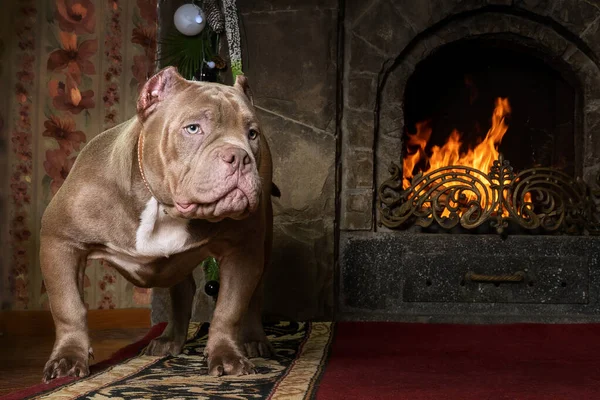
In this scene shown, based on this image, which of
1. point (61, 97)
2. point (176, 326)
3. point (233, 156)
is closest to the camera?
point (233, 156)

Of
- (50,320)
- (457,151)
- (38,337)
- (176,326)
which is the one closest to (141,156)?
(176,326)

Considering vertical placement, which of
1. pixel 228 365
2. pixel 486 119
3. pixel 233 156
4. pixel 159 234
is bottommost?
pixel 228 365

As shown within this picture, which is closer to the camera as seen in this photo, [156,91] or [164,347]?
[156,91]

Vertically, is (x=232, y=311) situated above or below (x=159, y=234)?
below

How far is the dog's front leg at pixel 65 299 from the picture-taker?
213 centimetres

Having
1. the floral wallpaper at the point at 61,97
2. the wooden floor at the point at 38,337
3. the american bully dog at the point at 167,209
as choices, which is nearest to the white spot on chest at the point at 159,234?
the american bully dog at the point at 167,209

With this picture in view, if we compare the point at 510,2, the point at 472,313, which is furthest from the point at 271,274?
the point at 510,2

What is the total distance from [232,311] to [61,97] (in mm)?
2065

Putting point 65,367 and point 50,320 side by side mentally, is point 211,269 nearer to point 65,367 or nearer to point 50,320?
point 50,320

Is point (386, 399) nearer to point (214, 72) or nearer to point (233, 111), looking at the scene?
point (233, 111)

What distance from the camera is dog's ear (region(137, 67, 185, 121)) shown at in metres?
2.06

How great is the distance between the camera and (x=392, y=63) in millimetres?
3742

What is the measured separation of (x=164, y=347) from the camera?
8.54 ft

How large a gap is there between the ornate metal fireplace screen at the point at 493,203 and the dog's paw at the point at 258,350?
1205 millimetres
